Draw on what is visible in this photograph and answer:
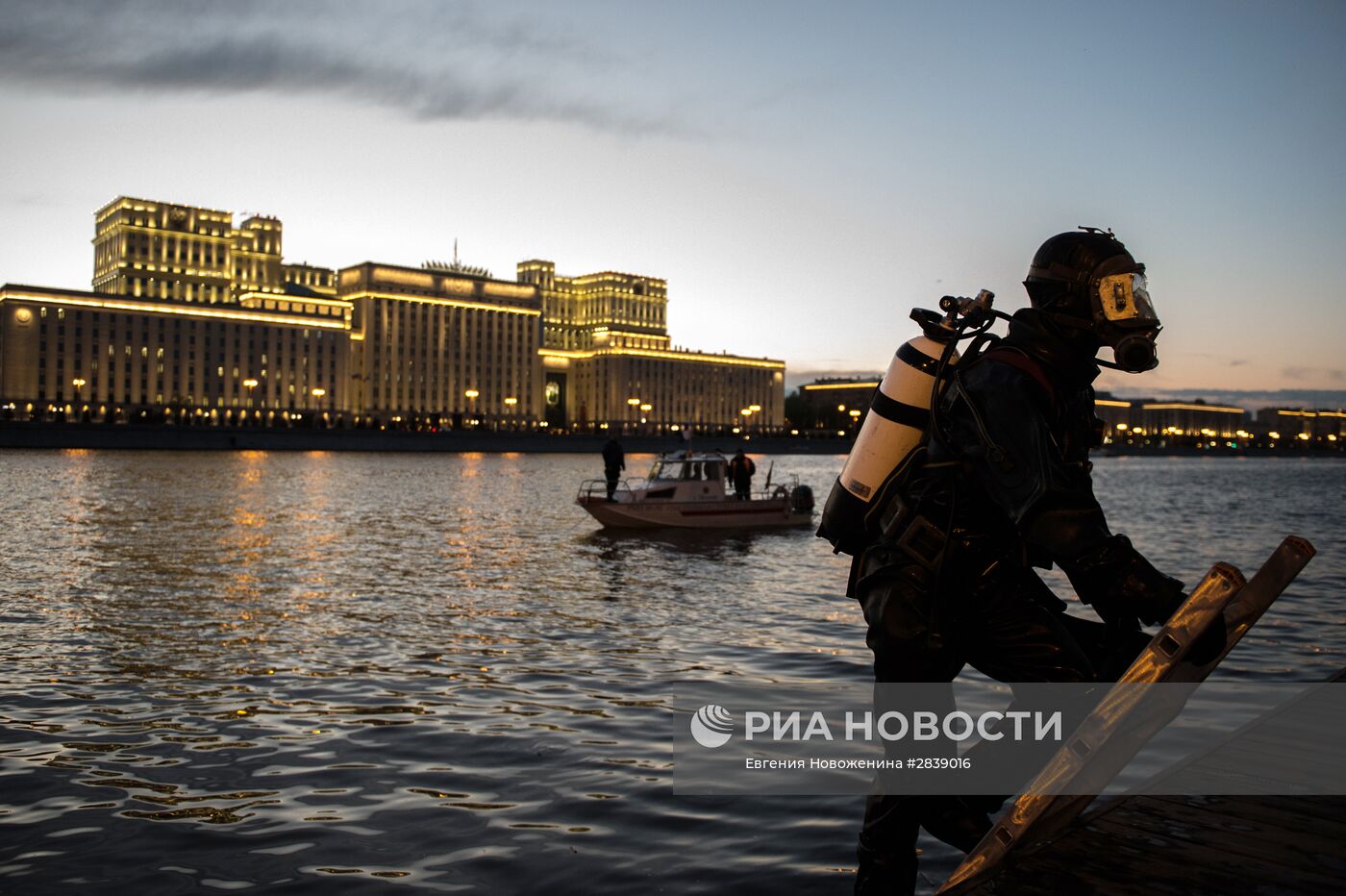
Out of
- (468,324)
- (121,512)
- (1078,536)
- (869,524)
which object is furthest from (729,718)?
(468,324)

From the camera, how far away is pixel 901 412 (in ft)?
12.8

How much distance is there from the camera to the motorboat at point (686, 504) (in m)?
29.7

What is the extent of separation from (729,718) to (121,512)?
24829 mm

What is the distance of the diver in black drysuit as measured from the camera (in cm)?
363

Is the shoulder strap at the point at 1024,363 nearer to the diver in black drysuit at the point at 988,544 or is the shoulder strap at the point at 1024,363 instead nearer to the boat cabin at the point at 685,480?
the diver in black drysuit at the point at 988,544

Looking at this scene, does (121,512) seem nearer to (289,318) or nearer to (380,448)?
(380,448)

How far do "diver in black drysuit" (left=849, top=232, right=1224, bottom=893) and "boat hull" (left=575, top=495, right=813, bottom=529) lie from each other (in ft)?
84.0

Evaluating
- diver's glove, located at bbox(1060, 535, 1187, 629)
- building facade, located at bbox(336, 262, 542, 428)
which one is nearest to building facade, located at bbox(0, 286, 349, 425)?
building facade, located at bbox(336, 262, 542, 428)

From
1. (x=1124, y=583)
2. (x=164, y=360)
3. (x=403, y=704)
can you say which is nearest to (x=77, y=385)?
(x=164, y=360)

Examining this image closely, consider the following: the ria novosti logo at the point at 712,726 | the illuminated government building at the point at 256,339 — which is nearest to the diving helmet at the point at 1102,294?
the ria novosti logo at the point at 712,726

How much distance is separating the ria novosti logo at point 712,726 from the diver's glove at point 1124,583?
5.35 m

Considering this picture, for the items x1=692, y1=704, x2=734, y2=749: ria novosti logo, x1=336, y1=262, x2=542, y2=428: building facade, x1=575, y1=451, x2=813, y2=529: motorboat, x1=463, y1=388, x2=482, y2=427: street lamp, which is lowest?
x1=692, y1=704, x2=734, y2=749: ria novosti logo

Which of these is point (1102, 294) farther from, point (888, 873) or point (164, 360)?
point (164, 360)

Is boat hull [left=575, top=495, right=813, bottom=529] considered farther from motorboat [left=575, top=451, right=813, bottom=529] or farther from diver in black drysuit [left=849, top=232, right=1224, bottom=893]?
diver in black drysuit [left=849, top=232, right=1224, bottom=893]
